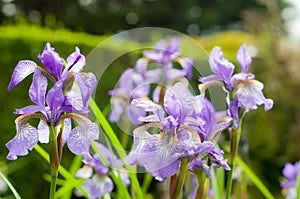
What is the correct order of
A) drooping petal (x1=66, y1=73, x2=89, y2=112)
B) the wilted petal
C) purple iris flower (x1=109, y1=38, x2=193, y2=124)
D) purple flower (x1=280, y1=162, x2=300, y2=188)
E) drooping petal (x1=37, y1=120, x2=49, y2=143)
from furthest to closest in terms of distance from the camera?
purple flower (x1=280, y1=162, x2=300, y2=188) < purple iris flower (x1=109, y1=38, x2=193, y2=124) < the wilted petal < drooping petal (x1=37, y1=120, x2=49, y2=143) < drooping petal (x1=66, y1=73, x2=89, y2=112)

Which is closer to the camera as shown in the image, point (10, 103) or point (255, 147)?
point (10, 103)

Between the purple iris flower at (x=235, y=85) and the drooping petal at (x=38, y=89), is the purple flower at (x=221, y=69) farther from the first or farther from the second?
the drooping petal at (x=38, y=89)

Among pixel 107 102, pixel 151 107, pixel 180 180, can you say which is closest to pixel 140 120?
pixel 151 107

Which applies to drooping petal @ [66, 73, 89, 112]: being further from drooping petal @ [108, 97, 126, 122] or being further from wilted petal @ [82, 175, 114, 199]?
drooping petal @ [108, 97, 126, 122]

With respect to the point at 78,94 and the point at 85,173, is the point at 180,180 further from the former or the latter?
the point at 85,173

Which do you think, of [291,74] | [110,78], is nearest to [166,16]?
[291,74]

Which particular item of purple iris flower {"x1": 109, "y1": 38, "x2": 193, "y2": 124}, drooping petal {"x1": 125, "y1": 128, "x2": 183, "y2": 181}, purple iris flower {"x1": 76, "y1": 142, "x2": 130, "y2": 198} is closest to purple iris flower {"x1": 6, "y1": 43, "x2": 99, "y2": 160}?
drooping petal {"x1": 125, "y1": 128, "x2": 183, "y2": 181}

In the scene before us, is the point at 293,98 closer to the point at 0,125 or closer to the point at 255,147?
the point at 255,147
